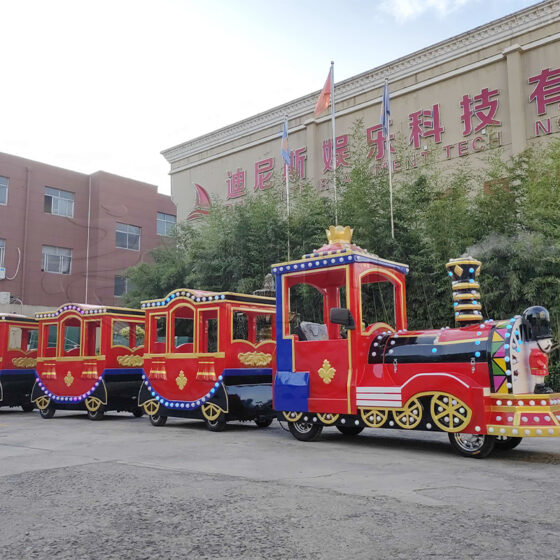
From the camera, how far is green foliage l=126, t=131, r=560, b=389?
1042 cm

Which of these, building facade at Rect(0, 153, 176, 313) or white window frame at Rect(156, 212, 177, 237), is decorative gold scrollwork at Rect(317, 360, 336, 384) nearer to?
building facade at Rect(0, 153, 176, 313)

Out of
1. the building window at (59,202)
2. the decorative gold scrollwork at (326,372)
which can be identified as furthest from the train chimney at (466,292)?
the building window at (59,202)

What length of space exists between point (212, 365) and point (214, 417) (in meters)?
0.78

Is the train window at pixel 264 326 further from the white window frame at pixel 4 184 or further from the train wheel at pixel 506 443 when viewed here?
the white window frame at pixel 4 184

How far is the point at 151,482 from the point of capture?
15.6ft

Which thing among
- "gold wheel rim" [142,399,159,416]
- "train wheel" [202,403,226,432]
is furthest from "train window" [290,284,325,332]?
"train wheel" [202,403,226,432]

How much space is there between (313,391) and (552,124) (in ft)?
35.0

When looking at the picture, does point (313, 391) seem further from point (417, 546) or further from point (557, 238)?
point (557, 238)

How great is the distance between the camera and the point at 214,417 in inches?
350

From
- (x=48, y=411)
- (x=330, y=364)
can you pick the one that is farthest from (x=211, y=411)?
(x=48, y=411)

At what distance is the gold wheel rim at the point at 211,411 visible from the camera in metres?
8.84

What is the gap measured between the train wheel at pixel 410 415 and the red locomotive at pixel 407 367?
11 millimetres

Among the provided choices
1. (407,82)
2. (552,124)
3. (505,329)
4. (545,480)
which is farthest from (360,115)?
(545,480)

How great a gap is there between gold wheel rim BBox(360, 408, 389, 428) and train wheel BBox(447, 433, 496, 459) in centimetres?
80
